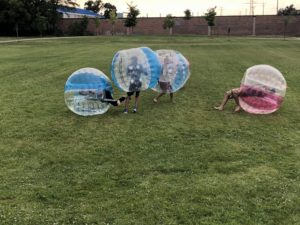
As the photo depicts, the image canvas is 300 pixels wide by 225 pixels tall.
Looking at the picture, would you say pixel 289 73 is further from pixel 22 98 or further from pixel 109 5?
pixel 109 5

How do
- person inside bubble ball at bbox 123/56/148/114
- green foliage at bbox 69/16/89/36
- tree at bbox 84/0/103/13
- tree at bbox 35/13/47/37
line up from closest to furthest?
1. person inside bubble ball at bbox 123/56/148/114
2. tree at bbox 35/13/47/37
3. green foliage at bbox 69/16/89/36
4. tree at bbox 84/0/103/13

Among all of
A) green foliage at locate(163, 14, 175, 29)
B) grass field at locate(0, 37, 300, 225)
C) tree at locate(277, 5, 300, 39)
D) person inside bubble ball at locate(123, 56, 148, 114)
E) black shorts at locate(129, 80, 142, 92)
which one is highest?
tree at locate(277, 5, 300, 39)

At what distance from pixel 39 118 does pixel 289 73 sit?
11837 millimetres

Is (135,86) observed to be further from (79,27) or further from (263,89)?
(79,27)

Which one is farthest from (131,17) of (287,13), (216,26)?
(287,13)

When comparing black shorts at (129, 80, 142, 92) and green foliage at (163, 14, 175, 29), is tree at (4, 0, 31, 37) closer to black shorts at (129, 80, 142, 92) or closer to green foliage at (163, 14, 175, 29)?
green foliage at (163, 14, 175, 29)

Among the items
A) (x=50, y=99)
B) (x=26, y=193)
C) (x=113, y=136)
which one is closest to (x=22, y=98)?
(x=50, y=99)

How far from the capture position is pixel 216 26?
72062 millimetres

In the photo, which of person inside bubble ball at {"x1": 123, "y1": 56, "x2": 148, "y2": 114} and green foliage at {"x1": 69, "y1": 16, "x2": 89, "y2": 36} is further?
green foliage at {"x1": 69, "y1": 16, "x2": 89, "y2": 36}

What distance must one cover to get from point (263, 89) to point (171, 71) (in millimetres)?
2397

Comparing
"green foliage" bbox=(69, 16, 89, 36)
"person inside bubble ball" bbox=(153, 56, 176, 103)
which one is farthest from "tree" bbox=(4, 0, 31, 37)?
"person inside bubble ball" bbox=(153, 56, 176, 103)

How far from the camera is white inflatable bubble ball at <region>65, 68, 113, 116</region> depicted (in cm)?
1005

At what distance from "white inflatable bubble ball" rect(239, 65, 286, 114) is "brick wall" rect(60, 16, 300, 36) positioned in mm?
61214

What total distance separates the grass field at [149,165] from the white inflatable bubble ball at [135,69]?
0.78 metres
